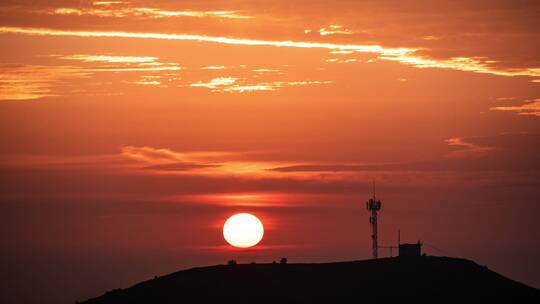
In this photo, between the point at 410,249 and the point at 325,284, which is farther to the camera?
the point at 410,249

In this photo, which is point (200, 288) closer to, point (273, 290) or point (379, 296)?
point (273, 290)

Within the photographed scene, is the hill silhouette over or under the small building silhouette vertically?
under

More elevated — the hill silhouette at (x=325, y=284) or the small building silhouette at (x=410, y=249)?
the small building silhouette at (x=410, y=249)

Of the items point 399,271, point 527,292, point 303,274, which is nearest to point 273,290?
point 303,274

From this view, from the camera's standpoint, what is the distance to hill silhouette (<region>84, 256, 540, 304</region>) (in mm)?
92062

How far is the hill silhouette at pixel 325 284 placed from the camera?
302 ft

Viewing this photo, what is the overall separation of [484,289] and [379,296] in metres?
8.47

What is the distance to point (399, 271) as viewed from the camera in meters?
97.2

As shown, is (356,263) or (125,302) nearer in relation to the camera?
(125,302)

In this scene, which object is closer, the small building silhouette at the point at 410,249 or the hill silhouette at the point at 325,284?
the hill silhouette at the point at 325,284

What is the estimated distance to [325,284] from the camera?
94.4 m

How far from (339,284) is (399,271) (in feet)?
17.9

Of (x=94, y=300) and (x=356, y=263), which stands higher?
(x=356, y=263)

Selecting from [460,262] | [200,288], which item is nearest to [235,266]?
[200,288]
